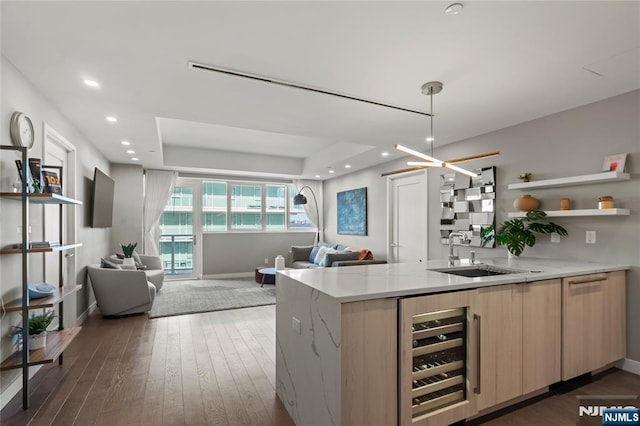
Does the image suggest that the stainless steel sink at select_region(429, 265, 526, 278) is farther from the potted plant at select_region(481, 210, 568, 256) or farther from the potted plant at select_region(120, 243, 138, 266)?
the potted plant at select_region(120, 243, 138, 266)

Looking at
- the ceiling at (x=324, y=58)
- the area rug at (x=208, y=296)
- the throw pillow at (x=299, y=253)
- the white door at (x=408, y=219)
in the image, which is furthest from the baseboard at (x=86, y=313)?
the white door at (x=408, y=219)

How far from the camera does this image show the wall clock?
2242 millimetres

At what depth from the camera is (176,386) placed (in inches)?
97.7

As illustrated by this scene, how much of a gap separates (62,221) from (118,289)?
134cm

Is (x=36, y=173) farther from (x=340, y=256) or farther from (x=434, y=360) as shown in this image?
(x=340, y=256)

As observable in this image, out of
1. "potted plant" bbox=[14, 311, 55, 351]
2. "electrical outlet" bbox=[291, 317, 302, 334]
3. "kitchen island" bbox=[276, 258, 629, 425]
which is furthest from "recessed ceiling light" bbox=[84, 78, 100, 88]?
"electrical outlet" bbox=[291, 317, 302, 334]

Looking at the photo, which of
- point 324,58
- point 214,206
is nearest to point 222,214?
point 214,206

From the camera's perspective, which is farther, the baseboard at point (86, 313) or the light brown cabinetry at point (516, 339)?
the baseboard at point (86, 313)

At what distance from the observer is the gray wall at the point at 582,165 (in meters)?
2.69

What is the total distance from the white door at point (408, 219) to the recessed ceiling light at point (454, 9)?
3.39 metres

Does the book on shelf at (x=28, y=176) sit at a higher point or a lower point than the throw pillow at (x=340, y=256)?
higher

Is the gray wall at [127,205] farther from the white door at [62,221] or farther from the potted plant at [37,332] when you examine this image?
the potted plant at [37,332]

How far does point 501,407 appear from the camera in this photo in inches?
85.5

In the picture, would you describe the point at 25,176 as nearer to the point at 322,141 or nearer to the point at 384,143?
the point at 384,143
